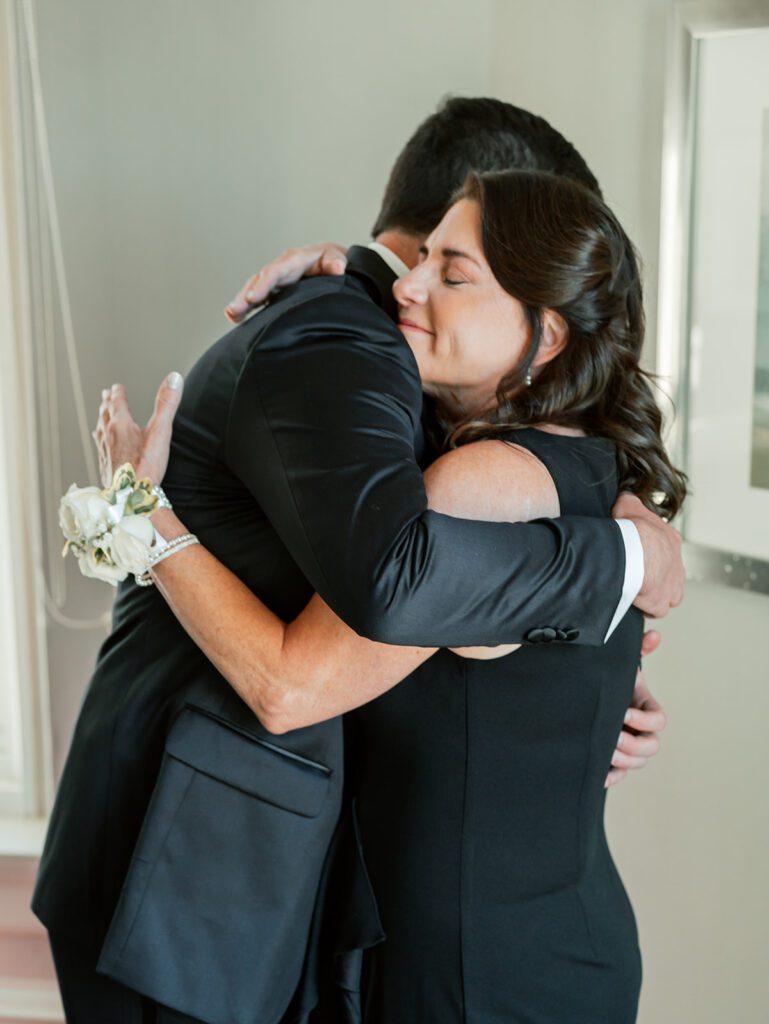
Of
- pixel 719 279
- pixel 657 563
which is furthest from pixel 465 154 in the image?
pixel 657 563

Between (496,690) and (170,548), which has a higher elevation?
(170,548)

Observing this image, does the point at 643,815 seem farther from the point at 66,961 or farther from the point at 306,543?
the point at 306,543

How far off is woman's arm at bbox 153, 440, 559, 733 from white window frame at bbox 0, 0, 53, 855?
3.69 ft

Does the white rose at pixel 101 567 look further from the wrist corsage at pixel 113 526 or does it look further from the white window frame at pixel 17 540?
the white window frame at pixel 17 540

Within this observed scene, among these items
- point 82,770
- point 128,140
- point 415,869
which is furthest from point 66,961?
point 128,140

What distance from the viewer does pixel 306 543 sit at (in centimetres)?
105

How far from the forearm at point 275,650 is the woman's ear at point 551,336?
0.40 m

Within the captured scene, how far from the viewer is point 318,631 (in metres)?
1.17

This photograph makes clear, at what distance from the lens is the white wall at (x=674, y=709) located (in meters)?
1.88

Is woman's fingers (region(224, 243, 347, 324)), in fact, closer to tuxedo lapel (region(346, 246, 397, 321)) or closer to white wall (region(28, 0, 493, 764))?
tuxedo lapel (region(346, 246, 397, 321))

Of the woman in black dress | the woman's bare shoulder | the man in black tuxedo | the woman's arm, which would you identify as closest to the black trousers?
the man in black tuxedo

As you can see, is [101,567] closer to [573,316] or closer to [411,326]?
[411,326]

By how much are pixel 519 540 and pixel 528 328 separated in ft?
1.10

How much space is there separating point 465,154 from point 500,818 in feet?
2.81
